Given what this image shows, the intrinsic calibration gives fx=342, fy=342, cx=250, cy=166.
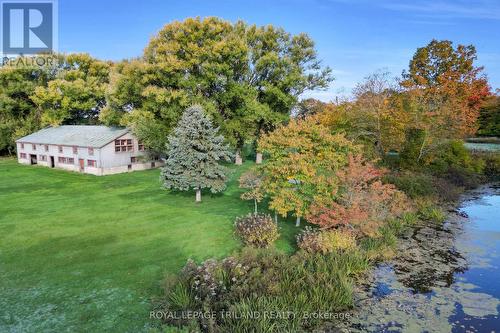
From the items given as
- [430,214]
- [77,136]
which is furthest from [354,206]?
[77,136]

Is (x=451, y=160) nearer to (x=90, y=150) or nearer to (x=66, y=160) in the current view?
(x=90, y=150)

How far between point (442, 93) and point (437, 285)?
110 feet

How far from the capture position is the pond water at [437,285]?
1153 centimetres

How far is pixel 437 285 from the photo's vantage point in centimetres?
1413

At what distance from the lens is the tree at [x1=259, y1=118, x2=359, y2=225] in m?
18.1

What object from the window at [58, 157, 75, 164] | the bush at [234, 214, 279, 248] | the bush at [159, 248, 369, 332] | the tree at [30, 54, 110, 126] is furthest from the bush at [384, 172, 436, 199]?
the tree at [30, 54, 110, 126]

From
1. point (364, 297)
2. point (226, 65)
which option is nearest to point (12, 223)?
point (364, 297)

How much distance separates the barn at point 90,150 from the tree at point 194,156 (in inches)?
594

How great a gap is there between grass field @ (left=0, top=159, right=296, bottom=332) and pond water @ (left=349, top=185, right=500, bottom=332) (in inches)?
208

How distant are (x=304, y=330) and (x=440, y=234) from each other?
43.5 ft

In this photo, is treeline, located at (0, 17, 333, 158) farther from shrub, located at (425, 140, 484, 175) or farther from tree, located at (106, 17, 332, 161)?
shrub, located at (425, 140, 484, 175)

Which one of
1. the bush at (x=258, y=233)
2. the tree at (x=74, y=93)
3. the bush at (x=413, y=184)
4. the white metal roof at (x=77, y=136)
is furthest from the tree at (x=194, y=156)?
the tree at (x=74, y=93)

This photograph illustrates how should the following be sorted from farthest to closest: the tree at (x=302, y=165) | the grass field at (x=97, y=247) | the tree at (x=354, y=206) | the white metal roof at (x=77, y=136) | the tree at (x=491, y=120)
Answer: the tree at (x=491, y=120) < the white metal roof at (x=77, y=136) < the tree at (x=302, y=165) < the tree at (x=354, y=206) < the grass field at (x=97, y=247)

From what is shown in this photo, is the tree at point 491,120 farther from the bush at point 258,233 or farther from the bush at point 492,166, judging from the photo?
the bush at point 258,233
